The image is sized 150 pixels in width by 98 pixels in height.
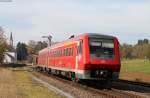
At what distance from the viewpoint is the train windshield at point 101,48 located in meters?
24.5

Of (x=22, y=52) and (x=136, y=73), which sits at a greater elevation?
(x=22, y=52)

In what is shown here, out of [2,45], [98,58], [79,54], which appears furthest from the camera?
[2,45]

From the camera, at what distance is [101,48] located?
2467cm

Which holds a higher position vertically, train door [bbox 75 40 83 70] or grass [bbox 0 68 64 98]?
train door [bbox 75 40 83 70]

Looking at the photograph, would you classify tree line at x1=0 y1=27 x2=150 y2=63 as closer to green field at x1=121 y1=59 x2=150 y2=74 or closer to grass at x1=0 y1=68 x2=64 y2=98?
green field at x1=121 y1=59 x2=150 y2=74

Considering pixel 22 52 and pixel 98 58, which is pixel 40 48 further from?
pixel 98 58

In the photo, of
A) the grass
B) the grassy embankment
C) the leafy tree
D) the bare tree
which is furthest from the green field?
the leafy tree

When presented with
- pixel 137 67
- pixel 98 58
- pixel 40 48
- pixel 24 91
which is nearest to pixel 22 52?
pixel 40 48

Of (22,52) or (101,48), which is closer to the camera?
(101,48)

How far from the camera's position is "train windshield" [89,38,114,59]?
24.5 m

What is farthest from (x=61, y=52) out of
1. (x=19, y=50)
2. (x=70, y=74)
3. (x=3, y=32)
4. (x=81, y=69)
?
(x=19, y=50)

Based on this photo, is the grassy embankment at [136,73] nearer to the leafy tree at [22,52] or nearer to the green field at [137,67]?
the green field at [137,67]

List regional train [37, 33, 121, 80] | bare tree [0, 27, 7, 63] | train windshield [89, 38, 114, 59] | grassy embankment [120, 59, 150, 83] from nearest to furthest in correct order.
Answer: regional train [37, 33, 121, 80] < train windshield [89, 38, 114, 59] < grassy embankment [120, 59, 150, 83] < bare tree [0, 27, 7, 63]

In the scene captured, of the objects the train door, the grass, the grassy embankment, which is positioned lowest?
the grass
